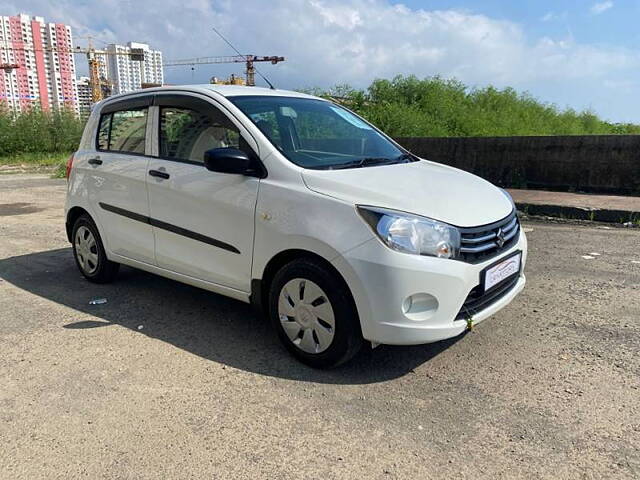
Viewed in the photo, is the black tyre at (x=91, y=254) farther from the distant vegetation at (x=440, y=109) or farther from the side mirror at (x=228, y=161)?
the distant vegetation at (x=440, y=109)

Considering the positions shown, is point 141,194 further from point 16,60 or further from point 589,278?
point 16,60

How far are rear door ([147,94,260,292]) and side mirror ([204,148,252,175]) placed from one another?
0.09 m

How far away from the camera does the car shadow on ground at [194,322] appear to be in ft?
11.2

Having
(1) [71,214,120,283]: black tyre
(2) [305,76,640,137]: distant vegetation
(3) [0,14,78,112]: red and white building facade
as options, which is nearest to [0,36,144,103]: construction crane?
Result: (3) [0,14,78,112]: red and white building facade

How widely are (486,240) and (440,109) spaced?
16.9m

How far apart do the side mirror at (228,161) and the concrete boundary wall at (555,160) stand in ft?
28.5

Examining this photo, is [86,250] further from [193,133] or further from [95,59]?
[95,59]

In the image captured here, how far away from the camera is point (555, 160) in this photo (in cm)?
1046

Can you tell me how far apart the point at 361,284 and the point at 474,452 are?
3.42 feet

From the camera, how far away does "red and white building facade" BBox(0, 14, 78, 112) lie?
79875mm

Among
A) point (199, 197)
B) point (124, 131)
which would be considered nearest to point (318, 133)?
point (199, 197)

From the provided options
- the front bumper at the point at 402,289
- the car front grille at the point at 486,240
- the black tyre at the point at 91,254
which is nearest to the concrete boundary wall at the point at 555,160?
the car front grille at the point at 486,240

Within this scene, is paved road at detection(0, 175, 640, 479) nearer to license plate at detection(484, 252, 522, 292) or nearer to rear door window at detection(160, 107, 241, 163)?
license plate at detection(484, 252, 522, 292)

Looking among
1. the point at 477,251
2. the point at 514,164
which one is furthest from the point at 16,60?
the point at 477,251
